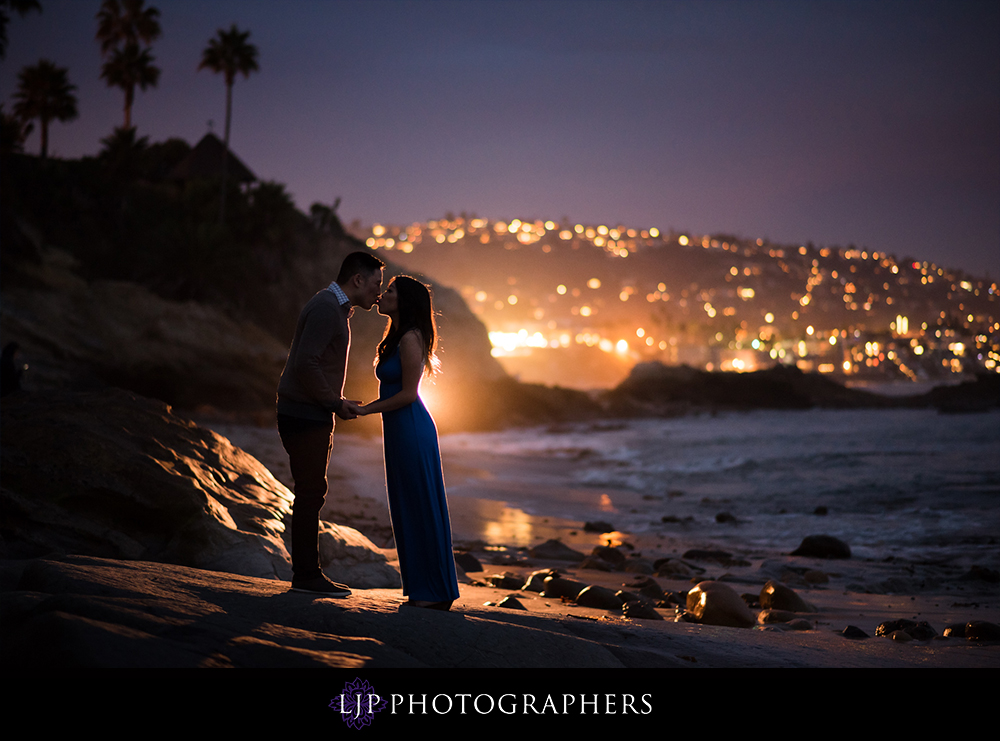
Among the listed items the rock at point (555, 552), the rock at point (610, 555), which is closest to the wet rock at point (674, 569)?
the rock at point (610, 555)

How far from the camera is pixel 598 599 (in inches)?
235

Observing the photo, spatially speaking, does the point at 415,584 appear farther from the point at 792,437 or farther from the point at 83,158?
the point at 83,158

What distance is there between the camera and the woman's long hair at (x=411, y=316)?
422cm

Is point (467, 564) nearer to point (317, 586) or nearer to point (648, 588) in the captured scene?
point (648, 588)

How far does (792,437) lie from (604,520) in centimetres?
2034

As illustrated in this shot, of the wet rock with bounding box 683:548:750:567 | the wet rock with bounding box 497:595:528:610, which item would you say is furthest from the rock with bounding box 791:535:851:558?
the wet rock with bounding box 497:595:528:610

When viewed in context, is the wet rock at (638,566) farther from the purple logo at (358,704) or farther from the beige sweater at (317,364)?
the purple logo at (358,704)

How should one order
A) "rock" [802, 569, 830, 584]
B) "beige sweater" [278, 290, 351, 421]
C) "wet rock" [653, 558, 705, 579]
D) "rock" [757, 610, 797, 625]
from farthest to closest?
"wet rock" [653, 558, 705, 579]
"rock" [802, 569, 830, 584]
"rock" [757, 610, 797, 625]
"beige sweater" [278, 290, 351, 421]

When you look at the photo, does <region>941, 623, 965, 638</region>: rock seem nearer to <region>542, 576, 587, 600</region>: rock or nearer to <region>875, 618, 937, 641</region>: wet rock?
<region>875, 618, 937, 641</region>: wet rock

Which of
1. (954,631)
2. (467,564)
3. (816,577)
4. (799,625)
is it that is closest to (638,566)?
(816,577)

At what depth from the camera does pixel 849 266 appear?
133m

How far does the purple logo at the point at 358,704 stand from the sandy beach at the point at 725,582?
1.08 meters

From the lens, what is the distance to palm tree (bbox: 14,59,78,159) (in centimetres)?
3341

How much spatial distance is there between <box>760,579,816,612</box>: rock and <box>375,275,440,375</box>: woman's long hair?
13.2 ft
